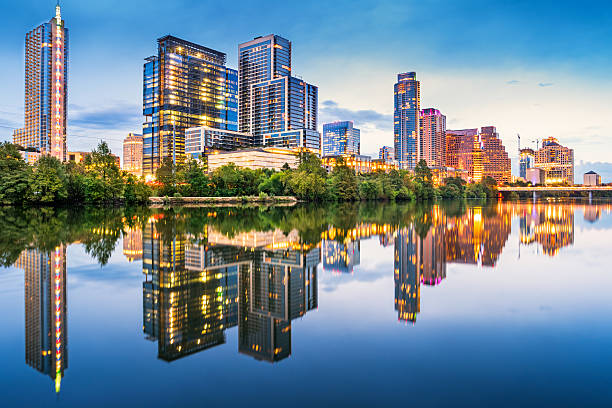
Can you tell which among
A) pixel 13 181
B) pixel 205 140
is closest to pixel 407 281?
pixel 13 181

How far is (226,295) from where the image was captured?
1052 cm

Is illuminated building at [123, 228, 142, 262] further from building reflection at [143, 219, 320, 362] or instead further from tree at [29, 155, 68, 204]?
tree at [29, 155, 68, 204]

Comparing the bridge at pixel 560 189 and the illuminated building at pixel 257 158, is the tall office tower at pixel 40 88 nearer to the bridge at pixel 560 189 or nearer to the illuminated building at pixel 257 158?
the illuminated building at pixel 257 158

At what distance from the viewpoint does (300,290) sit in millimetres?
11195

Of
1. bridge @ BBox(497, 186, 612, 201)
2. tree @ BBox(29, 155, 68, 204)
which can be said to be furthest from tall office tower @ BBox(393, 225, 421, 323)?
bridge @ BBox(497, 186, 612, 201)

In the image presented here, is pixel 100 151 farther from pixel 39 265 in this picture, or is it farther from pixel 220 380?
pixel 220 380

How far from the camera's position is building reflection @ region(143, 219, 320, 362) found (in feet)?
25.0

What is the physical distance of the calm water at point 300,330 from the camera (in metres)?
5.70

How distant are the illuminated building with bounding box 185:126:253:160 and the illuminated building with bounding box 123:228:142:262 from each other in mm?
139989

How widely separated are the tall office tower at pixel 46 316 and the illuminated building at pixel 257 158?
120275 millimetres

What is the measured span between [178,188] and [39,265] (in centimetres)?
7055

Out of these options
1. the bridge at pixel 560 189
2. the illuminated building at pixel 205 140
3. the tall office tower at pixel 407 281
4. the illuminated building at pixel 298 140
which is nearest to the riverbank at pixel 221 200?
the tall office tower at pixel 407 281

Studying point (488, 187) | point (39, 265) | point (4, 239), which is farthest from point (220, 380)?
point (488, 187)

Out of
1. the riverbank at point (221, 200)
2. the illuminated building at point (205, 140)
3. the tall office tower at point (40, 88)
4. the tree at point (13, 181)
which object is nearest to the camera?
the tree at point (13, 181)
